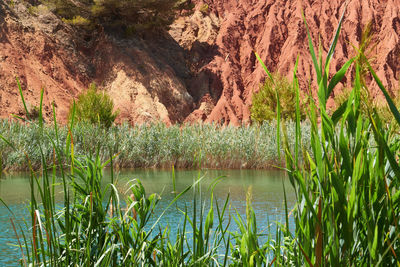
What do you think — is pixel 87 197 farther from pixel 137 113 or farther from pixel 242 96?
pixel 242 96

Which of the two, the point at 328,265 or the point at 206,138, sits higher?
the point at 206,138

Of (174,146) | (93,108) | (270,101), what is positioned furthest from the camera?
(270,101)

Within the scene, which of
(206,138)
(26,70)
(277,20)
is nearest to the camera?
→ (206,138)

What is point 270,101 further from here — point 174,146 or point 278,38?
point 174,146

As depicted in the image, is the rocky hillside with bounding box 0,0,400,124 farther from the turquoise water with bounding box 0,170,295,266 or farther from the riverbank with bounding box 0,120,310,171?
the turquoise water with bounding box 0,170,295,266

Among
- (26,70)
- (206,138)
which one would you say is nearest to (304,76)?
(26,70)

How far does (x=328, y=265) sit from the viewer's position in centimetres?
198

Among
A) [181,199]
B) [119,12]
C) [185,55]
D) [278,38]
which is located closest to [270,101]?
[185,55]

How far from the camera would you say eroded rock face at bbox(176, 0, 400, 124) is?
28.4 m

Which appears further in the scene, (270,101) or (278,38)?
(278,38)

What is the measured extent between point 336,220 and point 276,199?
5.39m

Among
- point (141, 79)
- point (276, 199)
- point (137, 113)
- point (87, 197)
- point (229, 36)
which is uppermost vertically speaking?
point (229, 36)

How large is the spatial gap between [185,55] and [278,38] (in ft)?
18.5

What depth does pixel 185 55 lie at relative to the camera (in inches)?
1141
